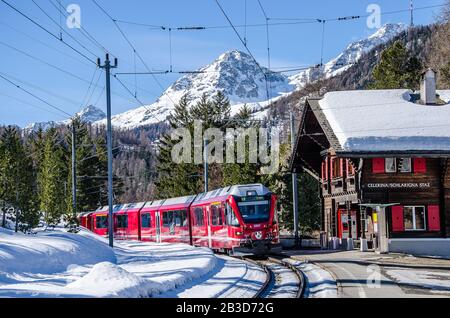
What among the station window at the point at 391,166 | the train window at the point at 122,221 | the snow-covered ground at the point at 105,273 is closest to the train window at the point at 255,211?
the snow-covered ground at the point at 105,273

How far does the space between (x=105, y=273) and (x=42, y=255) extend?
4.75 m

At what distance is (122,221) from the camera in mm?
46844

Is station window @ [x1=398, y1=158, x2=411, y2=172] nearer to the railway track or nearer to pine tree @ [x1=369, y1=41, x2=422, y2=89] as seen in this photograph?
the railway track

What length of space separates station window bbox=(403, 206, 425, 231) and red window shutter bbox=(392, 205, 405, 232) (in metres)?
0.29

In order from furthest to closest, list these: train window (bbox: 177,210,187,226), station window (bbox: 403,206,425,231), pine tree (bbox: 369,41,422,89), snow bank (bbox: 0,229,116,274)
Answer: pine tree (bbox: 369,41,422,89) < train window (bbox: 177,210,187,226) < station window (bbox: 403,206,425,231) < snow bank (bbox: 0,229,116,274)

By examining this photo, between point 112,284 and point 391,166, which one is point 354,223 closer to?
point 391,166

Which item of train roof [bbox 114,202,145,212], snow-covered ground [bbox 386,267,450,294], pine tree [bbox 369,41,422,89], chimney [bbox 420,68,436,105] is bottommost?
snow-covered ground [bbox 386,267,450,294]

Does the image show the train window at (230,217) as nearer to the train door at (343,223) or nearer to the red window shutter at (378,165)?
the red window shutter at (378,165)

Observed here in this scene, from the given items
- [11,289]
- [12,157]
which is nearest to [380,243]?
[12,157]

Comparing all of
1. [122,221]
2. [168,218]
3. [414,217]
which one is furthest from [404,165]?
[122,221]

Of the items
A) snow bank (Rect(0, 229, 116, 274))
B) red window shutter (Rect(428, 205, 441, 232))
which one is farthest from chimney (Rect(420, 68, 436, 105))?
snow bank (Rect(0, 229, 116, 274))

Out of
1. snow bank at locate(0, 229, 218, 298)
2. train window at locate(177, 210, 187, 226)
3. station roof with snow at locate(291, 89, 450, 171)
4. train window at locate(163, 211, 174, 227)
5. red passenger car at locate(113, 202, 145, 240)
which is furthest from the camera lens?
red passenger car at locate(113, 202, 145, 240)

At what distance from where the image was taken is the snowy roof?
1222 inches

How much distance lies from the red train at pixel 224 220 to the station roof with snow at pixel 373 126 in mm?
5023
